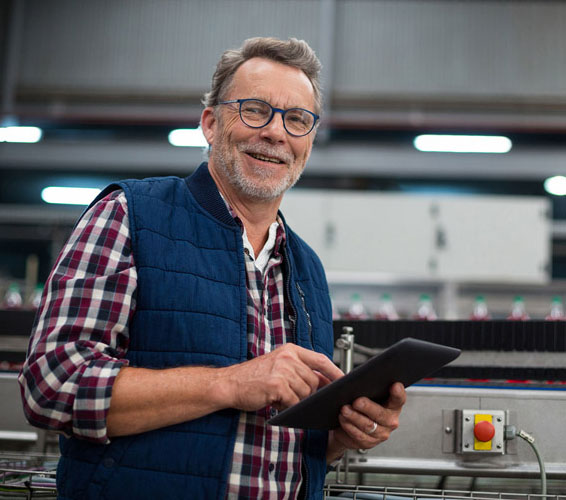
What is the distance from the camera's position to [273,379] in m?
0.91

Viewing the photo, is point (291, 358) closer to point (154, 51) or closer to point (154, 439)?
point (154, 439)

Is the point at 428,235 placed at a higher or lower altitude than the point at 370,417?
higher

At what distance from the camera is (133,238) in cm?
102

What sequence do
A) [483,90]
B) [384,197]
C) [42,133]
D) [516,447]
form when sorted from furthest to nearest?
[42,133] → [483,90] → [384,197] → [516,447]

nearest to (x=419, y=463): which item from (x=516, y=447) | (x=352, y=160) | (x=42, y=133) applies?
(x=516, y=447)

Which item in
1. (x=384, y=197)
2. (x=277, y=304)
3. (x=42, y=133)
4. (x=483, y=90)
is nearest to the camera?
(x=277, y=304)

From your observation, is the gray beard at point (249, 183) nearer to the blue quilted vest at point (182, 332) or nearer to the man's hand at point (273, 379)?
the blue quilted vest at point (182, 332)

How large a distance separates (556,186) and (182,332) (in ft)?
17.4

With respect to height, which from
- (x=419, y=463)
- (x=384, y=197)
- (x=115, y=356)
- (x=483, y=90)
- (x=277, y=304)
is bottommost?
(x=419, y=463)

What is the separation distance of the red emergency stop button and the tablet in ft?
1.58

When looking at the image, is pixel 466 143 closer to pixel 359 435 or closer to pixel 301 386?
pixel 359 435

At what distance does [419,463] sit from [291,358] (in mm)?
702

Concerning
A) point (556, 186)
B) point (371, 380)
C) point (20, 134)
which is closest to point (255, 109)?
point (371, 380)

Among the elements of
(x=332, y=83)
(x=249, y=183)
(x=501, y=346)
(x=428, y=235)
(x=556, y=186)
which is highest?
(x=332, y=83)
